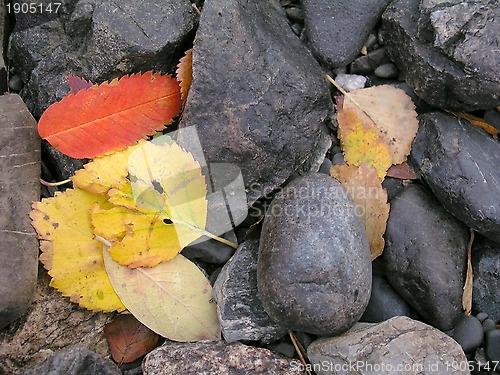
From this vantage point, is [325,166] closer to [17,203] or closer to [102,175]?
[102,175]

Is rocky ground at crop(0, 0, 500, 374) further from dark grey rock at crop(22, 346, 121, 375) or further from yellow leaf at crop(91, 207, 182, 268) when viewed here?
yellow leaf at crop(91, 207, 182, 268)

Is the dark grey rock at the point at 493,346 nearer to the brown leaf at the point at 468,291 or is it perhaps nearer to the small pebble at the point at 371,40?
the brown leaf at the point at 468,291

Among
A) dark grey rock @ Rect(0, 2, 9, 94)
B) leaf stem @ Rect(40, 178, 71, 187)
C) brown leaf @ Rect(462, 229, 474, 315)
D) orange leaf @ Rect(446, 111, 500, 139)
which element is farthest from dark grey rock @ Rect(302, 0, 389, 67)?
dark grey rock @ Rect(0, 2, 9, 94)

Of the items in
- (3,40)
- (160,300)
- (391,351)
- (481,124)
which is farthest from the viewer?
(3,40)

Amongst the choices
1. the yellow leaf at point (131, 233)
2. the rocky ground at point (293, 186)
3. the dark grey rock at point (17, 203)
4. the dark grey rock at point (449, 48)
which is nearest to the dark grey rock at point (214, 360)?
the rocky ground at point (293, 186)

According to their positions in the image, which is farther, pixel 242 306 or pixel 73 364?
pixel 242 306

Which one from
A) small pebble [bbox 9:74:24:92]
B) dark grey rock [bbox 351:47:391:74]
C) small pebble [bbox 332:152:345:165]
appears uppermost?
dark grey rock [bbox 351:47:391:74]

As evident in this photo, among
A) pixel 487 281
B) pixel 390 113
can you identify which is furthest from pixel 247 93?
pixel 487 281
